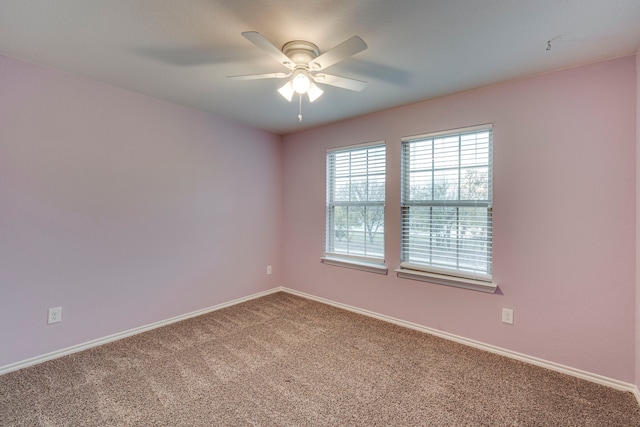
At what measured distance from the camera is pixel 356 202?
139 inches

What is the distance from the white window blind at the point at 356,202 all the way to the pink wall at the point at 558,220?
59 cm

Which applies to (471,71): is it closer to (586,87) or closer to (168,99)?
(586,87)

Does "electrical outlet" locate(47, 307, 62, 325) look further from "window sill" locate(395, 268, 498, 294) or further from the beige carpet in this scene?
"window sill" locate(395, 268, 498, 294)

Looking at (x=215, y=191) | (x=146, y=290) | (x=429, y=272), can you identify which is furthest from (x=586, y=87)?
(x=146, y=290)

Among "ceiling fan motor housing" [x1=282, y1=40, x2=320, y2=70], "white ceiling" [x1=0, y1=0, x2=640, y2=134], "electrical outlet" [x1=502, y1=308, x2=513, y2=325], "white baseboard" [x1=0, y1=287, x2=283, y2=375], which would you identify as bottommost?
"white baseboard" [x1=0, y1=287, x2=283, y2=375]

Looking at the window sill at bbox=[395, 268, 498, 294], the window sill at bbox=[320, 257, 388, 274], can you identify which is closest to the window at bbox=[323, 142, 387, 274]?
the window sill at bbox=[320, 257, 388, 274]

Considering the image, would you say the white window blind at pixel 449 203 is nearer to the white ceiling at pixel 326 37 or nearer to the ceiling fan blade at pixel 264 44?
the white ceiling at pixel 326 37

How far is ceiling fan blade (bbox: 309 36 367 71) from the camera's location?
4.87ft

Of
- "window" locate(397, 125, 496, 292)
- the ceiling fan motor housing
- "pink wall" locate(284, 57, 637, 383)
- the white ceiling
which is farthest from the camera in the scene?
"window" locate(397, 125, 496, 292)

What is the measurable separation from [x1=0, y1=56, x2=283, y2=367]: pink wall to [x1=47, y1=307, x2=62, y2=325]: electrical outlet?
3 cm

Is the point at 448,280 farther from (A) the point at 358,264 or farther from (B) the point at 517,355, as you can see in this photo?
(A) the point at 358,264

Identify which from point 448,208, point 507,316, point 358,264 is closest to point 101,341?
point 358,264

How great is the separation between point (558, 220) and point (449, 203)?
83 centimetres

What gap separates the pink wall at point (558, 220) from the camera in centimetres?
203
